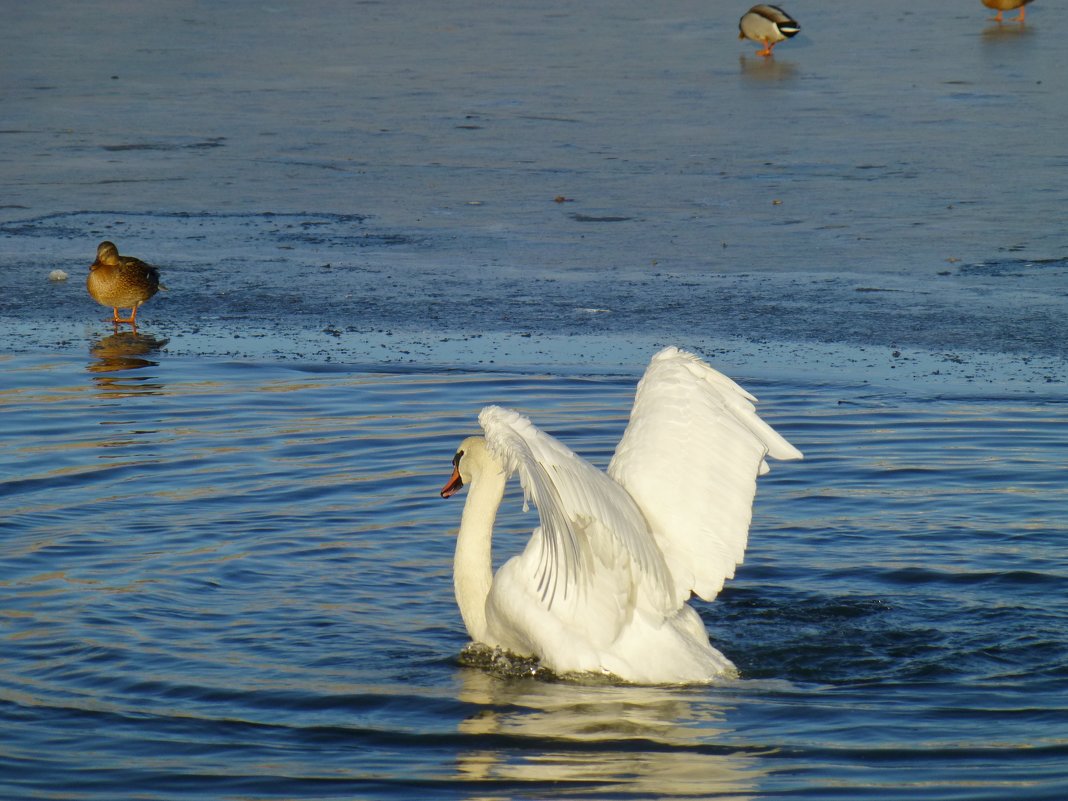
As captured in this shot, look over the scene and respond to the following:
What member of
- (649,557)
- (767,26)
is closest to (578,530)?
(649,557)

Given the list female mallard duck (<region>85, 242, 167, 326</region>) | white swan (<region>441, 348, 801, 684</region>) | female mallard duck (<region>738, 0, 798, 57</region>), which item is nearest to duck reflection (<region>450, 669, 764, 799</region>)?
white swan (<region>441, 348, 801, 684</region>)

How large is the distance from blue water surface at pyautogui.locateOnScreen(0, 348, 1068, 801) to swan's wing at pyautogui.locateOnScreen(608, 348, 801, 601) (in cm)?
46

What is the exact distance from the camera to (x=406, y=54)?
19.6 metres

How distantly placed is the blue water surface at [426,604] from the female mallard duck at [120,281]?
0.60 meters

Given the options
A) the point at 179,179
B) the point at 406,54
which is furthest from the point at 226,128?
the point at 406,54

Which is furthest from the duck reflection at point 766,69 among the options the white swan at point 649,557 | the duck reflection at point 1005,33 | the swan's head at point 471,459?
the white swan at point 649,557

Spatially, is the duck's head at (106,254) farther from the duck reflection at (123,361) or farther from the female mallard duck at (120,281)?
the duck reflection at (123,361)

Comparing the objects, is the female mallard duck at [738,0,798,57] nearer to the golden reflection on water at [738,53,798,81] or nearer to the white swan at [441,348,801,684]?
the golden reflection on water at [738,53,798,81]

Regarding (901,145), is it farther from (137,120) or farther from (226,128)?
(137,120)

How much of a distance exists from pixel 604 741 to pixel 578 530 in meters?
0.75

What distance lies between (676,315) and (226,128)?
709cm

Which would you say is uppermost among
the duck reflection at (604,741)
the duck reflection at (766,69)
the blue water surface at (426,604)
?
the duck reflection at (766,69)

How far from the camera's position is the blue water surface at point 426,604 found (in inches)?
193

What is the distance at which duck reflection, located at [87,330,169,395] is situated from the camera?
30.3ft
